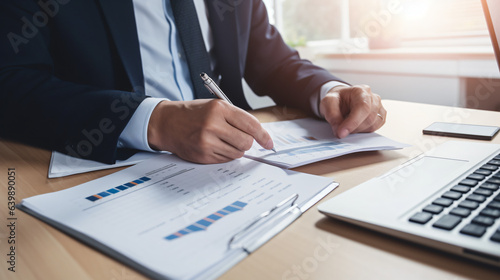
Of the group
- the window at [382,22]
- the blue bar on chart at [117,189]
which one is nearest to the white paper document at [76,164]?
the blue bar on chart at [117,189]

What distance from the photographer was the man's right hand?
0.65 metres

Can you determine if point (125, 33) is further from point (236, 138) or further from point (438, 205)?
point (438, 205)

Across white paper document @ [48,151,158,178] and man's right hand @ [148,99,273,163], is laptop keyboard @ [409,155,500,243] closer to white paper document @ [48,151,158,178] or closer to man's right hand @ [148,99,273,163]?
man's right hand @ [148,99,273,163]

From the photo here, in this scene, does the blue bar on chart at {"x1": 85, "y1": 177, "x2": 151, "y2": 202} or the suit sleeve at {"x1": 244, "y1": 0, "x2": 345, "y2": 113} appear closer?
the blue bar on chart at {"x1": 85, "y1": 177, "x2": 151, "y2": 202}

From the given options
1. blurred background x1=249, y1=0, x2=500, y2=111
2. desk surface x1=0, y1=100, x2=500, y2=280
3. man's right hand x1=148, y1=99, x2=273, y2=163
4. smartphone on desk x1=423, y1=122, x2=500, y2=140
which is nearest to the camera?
desk surface x1=0, y1=100, x2=500, y2=280

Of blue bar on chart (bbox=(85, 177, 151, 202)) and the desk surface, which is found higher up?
blue bar on chart (bbox=(85, 177, 151, 202))

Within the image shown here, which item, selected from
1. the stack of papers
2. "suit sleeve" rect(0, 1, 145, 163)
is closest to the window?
the stack of papers

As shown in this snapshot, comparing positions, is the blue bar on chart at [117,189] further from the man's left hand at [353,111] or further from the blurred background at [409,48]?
the blurred background at [409,48]

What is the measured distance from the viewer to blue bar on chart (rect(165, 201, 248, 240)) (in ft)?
1.35

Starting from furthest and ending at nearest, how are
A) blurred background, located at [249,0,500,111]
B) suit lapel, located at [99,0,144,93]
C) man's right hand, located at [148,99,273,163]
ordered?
blurred background, located at [249,0,500,111] → suit lapel, located at [99,0,144,93] → man's right hand, located at [148,99,273,163]

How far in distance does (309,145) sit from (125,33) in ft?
1.88

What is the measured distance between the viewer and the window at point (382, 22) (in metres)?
2.55

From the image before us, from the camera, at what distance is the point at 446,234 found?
360 mm

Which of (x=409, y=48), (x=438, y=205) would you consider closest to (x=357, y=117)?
(x=438, y=205)
